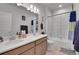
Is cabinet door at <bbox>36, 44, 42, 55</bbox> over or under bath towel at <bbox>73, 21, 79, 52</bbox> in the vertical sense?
under

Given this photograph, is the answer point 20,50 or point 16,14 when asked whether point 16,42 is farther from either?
Result: point 16,14

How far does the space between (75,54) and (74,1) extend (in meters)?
0.76

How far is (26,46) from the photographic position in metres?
1.53

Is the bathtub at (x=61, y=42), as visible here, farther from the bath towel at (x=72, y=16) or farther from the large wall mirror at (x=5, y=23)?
the large wall mirror at (x=5, y=23)

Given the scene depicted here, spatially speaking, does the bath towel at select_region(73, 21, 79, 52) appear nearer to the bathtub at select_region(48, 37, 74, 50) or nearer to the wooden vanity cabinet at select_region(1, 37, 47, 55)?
the bathtub at select_region(48, 37, 74, 50)

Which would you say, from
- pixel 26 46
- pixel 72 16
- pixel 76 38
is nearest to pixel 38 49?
pixel 26 46

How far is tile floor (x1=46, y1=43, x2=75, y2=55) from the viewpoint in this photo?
61.2 inches

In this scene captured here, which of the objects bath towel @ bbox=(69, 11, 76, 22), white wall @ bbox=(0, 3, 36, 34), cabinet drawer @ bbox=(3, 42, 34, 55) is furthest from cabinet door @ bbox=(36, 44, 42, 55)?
bath towel @ bbox=(69, 11, 76, 22)

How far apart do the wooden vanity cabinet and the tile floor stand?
0.09 m

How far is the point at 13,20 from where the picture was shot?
161cm

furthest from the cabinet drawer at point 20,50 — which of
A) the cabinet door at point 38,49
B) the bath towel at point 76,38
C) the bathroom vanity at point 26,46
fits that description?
the bath towel at point 76,38

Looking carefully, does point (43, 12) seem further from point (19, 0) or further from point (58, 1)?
point (19, 0)

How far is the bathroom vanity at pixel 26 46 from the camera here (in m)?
1.21

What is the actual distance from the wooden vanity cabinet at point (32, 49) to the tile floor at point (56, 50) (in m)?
0.09
